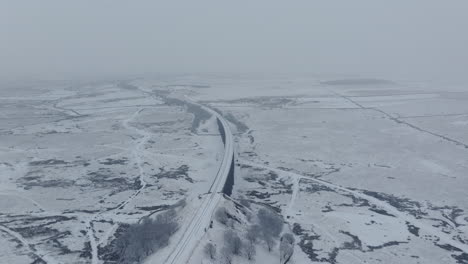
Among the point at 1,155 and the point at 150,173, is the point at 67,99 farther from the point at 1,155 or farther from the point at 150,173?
the point at 150,173

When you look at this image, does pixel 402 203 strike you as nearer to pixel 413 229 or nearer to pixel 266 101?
pixel 413 229

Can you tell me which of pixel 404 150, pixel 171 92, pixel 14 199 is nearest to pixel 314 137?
pixel 404 150

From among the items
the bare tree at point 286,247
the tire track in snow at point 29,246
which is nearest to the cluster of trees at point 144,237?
the tire track in snow at point 29,246

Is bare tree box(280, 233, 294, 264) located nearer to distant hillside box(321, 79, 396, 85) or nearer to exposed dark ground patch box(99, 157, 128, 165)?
exposed dark ground patch box(99, 157, 128, 165)

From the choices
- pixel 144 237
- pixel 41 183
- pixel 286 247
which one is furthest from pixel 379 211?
pixel 41 183

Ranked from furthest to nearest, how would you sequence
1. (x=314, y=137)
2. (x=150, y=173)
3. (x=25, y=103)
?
(x=25, y=103)
(x=314, y=137)
(x=150, y=173)

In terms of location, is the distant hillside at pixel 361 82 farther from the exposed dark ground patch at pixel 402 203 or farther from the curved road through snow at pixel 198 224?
the curved road through snow at pixel 198 224

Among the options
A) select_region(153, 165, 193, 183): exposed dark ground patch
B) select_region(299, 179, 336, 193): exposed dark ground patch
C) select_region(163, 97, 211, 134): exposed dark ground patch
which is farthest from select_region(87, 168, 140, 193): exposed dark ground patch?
select_region(163, 97, 211, 134): exposed dark ground patch
